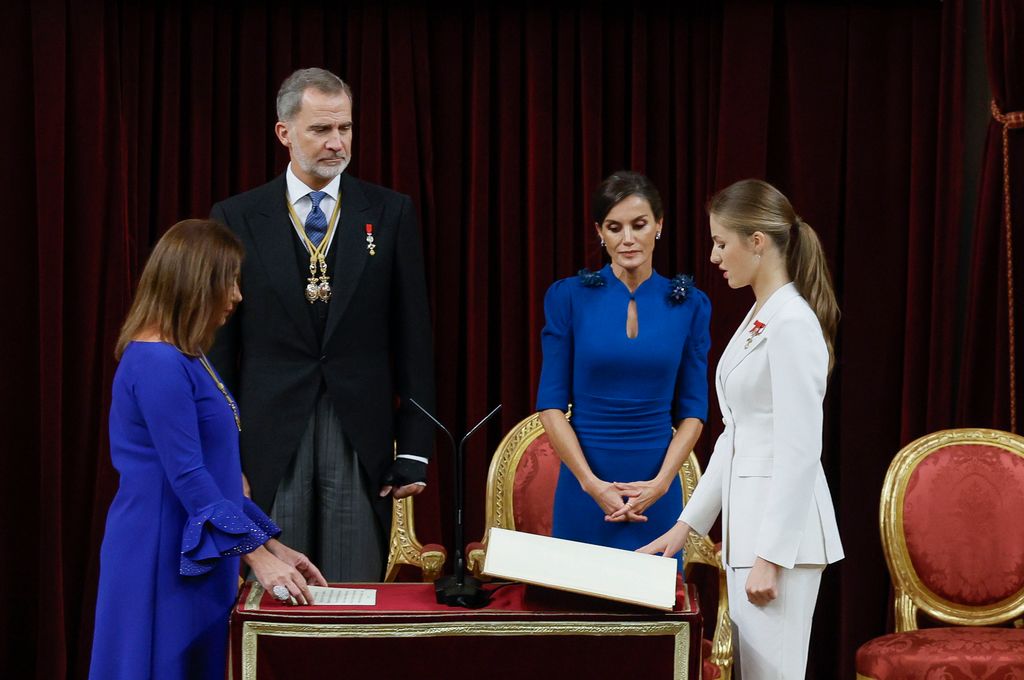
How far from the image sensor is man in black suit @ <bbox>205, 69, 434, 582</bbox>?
110 inches

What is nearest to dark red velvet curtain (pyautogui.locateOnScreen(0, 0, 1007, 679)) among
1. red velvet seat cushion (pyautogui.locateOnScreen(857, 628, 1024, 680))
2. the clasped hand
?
red velvet seat cushion (pyautogui.locateOnScreen(857, 628, 1024, 680))

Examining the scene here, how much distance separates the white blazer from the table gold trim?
11.3 inches

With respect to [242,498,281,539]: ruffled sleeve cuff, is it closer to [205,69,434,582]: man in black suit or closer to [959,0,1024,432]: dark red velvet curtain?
[205,69,434,582]: man in black suit

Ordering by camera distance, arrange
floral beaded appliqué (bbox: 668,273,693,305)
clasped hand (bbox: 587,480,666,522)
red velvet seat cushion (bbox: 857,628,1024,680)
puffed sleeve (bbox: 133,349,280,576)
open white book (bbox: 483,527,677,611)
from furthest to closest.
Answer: red velvet seat cushion (bbox: 857,628,1024,680)
floral beaded appliqué (bbox: 668,273,693,305)
clasped hand (bbox: 587,480,666,522)
puffed sleeve (bbox: 133,349,280,576)
open white book (bbox: 483,527,677,611)

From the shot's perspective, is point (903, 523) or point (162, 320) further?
point (903, 523)

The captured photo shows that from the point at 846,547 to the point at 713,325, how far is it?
0.85 m

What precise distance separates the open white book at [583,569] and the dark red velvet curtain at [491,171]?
6.31 feet

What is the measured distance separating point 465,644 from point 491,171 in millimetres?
2363

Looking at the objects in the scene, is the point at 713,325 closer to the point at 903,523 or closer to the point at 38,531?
the point at 903,523

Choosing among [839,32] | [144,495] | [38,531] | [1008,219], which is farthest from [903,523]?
[38,531]

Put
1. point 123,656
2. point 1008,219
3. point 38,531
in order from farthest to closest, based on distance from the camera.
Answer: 1. point 38,531
2. point 1008,219
3. point 123,656

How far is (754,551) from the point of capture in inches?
88.4

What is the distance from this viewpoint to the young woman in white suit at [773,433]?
7.17ft

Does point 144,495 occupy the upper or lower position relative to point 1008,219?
lower
